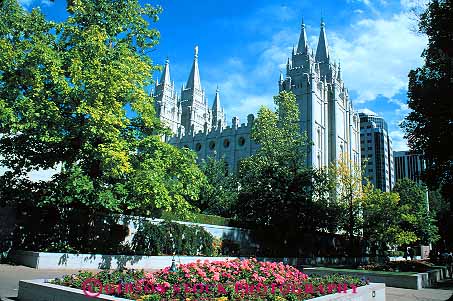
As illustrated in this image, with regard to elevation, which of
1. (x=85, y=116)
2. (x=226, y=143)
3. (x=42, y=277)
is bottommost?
(x=42, y=277)

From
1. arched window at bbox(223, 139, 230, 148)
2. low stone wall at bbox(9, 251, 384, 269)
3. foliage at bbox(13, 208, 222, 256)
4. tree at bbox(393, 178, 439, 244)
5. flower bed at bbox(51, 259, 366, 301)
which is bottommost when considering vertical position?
Answer: low stone wall at bbox(9, 251, 384, 269)

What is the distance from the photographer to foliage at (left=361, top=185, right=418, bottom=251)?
31859mm

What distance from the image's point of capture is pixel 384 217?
1272 inches

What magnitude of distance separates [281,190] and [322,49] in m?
53.2

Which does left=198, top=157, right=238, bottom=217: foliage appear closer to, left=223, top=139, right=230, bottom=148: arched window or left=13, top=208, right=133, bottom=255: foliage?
left=13, top=208, right=133, bottom=255: foliage

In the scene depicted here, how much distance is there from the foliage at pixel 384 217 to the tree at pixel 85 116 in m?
19.3

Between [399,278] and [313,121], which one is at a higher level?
[313,121]

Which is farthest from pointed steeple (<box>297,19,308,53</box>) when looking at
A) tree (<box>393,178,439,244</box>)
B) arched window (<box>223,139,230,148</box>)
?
tree (<box>393,178,439,244</box>)

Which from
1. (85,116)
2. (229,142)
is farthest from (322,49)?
(85,116)

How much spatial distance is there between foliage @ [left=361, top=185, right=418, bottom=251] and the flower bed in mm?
22814

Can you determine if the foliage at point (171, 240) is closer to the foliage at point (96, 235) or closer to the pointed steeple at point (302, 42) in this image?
the foliage at point (96, 235)

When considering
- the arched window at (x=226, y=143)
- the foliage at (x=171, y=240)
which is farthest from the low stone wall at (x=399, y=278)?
the arched window at (x=226, y=143)

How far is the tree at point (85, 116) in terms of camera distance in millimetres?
14875

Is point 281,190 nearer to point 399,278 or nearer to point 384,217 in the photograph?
point 384,217
